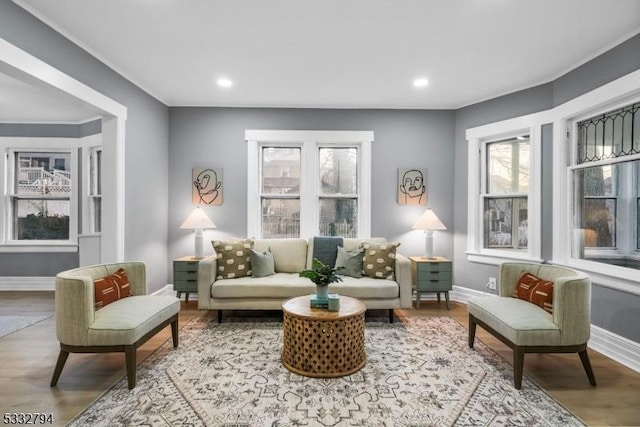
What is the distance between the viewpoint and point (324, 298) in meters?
2.55

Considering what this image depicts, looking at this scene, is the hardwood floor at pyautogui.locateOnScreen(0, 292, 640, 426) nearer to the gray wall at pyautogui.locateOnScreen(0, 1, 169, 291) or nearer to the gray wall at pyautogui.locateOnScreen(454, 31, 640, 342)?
the gray wall at pyautogui.locateOnScreen(454, 31, 640, 342)

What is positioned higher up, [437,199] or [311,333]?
[437,199]

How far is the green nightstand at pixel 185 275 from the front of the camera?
3.79 meters

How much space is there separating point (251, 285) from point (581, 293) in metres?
2.80

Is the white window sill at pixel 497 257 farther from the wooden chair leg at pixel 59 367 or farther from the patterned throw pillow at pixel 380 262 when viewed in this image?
the wooden chair leg at pixel 59 367

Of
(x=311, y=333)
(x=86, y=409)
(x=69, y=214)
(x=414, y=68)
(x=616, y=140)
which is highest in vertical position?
(x=414, y=68)

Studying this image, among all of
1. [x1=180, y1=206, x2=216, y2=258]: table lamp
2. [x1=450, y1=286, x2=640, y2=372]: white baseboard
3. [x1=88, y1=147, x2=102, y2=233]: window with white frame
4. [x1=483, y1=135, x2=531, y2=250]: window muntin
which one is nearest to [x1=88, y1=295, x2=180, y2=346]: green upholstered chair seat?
[x1=180, y1=206, x2=216, y2=258]: table lamp

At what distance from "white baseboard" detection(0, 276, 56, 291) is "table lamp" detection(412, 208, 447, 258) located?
547 cm

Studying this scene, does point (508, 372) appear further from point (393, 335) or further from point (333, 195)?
point (333, 195)

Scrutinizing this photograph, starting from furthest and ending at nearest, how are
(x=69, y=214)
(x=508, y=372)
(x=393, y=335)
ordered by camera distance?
(x=69, y=214) → (x=393, y=335) → (x=508, y=372)

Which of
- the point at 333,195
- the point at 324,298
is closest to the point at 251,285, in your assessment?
the point at 324,298

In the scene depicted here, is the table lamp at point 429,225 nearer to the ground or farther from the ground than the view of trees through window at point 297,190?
nearer to the ground

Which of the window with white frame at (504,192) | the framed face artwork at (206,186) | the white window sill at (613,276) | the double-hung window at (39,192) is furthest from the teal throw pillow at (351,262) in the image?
the double-hung window at (39,192)

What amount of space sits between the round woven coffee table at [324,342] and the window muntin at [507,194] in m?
2.62
